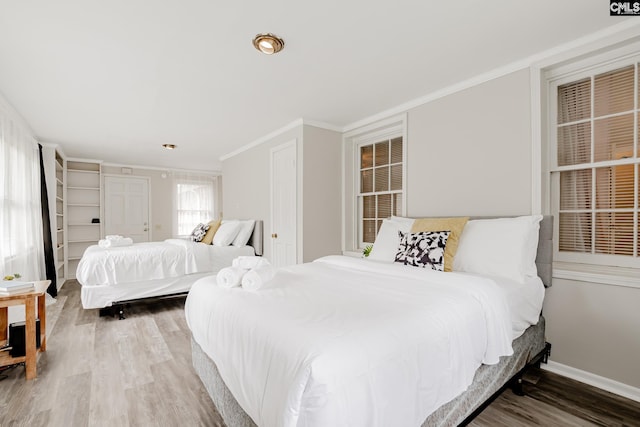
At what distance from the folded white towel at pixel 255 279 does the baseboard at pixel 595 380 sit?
7.16 feet

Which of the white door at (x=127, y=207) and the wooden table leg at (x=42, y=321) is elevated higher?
the white door at (x=127, y=207)

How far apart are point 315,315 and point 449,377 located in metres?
0.63

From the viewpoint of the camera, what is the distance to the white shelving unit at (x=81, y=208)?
19.7ft

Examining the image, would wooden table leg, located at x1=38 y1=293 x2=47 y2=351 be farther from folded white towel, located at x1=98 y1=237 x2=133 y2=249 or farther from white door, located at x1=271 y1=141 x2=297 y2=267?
white door, located at x1=271 y1=141 x2=297 y2=267

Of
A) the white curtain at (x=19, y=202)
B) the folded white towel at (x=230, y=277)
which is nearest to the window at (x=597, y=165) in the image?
the folded white towel at (x=230, y=277)

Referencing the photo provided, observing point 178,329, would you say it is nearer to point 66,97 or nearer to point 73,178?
point 66,97

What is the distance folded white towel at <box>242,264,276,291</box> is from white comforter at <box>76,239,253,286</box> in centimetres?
242

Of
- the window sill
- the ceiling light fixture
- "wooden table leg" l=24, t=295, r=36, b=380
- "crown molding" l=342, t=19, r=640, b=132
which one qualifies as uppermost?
the ceiling light fixture

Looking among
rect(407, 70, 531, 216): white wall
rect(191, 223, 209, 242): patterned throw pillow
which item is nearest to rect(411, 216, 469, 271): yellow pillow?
rect(407, 70, 531, 216): white wall

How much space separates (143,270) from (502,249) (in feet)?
12.4

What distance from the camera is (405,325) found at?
1.20 m

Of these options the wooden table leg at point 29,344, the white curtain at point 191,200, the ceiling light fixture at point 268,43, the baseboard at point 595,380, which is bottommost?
the baseboard at point 595,380

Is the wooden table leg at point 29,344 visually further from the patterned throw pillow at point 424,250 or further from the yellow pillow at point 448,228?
the yellow pillow at point 448,228

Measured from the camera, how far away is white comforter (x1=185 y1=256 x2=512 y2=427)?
0.94 m
